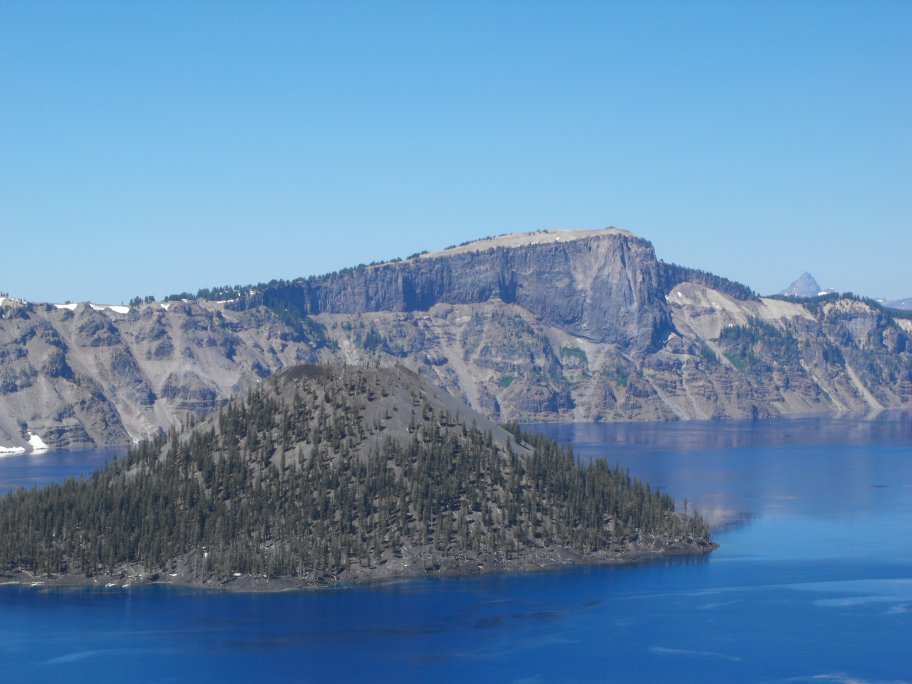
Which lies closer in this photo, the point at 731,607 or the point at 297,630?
the point at 297,630

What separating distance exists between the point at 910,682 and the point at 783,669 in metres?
14.6

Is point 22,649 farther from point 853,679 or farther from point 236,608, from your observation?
point 853,679

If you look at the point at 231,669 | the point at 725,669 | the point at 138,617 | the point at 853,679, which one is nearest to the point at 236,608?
the point at 138,617

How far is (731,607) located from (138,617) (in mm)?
84288

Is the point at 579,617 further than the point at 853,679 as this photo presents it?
Yes

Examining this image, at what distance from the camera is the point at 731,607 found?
639 ft

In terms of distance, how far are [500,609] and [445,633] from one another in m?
15.9

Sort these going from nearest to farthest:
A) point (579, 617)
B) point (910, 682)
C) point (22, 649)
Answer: point (910, 682) → point (22, 649) → point (579, 617)

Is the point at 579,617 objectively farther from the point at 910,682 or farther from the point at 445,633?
the point at 910,682

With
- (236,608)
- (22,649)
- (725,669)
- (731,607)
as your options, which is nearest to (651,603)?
(731,607)

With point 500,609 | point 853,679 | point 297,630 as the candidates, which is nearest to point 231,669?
point 297,630

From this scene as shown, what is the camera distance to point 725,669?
6427 inches

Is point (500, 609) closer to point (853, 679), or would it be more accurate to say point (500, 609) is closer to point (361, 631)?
point (361, 631)

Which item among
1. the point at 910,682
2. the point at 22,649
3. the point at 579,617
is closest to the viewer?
the point at 910,682
